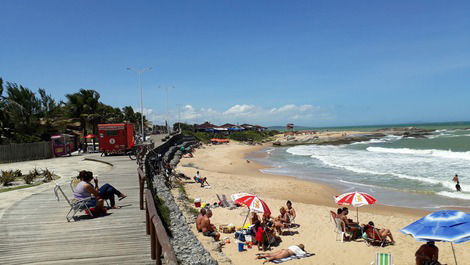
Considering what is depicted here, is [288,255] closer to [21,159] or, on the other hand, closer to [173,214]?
[173,214]

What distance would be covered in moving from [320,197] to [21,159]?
22.8m

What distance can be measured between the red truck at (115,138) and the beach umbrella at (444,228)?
20.9 meters

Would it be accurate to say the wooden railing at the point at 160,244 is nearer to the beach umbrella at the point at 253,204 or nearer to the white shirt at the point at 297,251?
the beach umbrella at the point at 253,204

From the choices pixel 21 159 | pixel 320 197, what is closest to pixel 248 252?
pixel 320 197

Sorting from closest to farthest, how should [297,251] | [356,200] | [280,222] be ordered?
[297,251] → [356,200] → [280,222]

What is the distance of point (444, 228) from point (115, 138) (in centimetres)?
2205

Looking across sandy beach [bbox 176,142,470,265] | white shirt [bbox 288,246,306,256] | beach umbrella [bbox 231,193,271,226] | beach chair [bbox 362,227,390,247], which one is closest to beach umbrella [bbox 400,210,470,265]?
sandy beach [bbox 176,142,470,265]

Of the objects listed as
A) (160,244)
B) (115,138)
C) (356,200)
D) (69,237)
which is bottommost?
(356,200)

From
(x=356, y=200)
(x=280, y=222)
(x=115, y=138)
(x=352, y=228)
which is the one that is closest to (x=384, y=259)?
(x=352, y=228)

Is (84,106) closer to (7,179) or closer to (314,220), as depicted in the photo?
(7,179)

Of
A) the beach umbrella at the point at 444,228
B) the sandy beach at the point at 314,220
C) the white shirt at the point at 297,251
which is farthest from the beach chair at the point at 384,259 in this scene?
the white shirt at the point at 297,251

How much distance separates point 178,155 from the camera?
122 ft

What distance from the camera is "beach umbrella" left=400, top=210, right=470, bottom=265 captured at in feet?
22.4

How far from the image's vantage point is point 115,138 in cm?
2445
